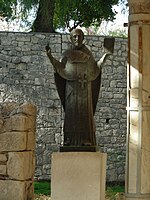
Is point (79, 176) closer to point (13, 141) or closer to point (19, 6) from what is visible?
point (13, 141)

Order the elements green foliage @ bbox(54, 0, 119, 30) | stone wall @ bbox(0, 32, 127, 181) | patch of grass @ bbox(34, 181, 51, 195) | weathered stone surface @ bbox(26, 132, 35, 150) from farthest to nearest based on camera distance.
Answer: green foliage @ bbox(54, 0, 119, 30) < stone wall @ bbox(0, 32, 127, 181) < patch of grass @ bbox(34, 181, 51, 195) < weathered stone surface @ bbox(26, 132, 35, 150)

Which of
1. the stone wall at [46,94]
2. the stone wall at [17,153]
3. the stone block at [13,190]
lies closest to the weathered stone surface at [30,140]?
the stone wall at [17,153]

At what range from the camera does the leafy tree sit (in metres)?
9.33

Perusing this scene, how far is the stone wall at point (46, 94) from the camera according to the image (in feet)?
33.2

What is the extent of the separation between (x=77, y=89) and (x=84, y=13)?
728cm

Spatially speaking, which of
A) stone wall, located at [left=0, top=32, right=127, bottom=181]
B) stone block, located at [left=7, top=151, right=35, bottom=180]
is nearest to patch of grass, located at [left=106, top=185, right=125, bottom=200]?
stone wall, located at [left=0, top=32, right=127, bottom=181]

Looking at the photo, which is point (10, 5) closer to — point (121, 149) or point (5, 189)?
point (121, 149)

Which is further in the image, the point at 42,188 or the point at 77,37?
the point at 42,188

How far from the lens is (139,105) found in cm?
560

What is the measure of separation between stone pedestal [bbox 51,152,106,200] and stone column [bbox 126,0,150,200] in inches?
22.8

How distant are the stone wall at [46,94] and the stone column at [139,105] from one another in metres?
4.50

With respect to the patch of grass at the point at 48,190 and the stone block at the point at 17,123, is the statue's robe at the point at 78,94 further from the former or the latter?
the patch of grass at the point at 48,190

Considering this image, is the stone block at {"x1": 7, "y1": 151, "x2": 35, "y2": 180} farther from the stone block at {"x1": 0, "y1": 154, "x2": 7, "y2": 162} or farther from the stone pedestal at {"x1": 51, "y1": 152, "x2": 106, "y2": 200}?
the stone pedestal at {"x1": 51, "y1": 152, "x2": 106, "y2": 200}

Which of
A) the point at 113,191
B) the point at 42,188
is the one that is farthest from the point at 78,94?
the point at 113,191
